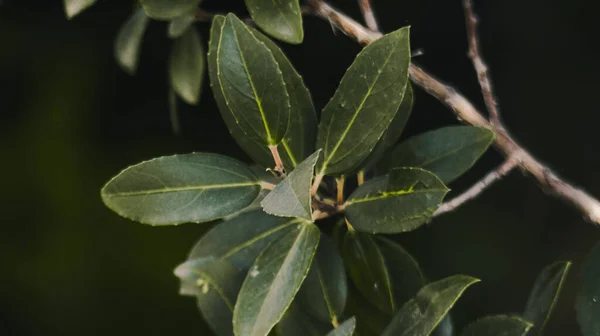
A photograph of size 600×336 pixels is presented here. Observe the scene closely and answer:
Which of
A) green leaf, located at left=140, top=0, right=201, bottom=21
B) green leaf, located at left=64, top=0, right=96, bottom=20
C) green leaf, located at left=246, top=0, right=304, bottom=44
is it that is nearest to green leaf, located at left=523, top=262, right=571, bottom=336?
green leaf, located at left=246, top=0, right=304, bottom=44

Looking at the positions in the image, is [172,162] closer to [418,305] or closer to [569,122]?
[418,305]

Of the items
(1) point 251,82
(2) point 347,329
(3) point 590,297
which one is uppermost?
(1) point 251,82

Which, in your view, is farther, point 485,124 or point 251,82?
point 485,124

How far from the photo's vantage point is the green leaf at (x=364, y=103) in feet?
2.00

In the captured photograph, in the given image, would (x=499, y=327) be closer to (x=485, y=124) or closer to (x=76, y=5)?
(x=485, y=124)

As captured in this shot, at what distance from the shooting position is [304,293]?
72 centimetres

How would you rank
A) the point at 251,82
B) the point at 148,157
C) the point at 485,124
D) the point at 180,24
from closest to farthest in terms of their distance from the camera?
the point at 251,82, the point at 485,124, the point at 180,24, the point at 148,157

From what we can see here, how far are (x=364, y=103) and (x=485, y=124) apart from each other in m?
0.17

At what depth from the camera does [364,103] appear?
633mm

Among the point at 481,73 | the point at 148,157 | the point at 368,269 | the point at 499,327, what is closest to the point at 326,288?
the point at 368,269

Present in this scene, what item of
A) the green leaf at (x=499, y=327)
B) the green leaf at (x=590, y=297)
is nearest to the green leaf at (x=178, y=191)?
the green leaf at (x=499, y=327)

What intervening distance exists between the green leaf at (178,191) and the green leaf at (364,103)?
0.33 feet

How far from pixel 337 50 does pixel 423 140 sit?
0.45 metres

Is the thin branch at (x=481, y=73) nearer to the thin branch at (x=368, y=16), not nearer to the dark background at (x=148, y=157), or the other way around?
the thin branch at (x=368, y=16)
